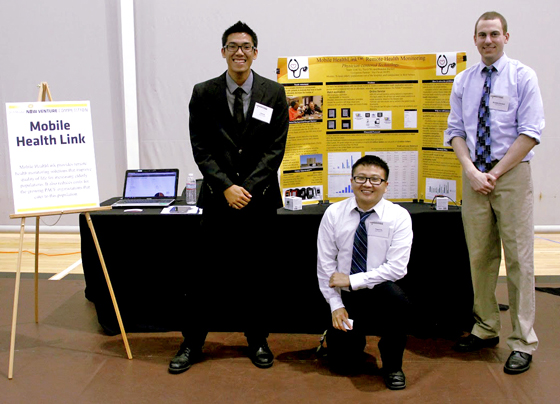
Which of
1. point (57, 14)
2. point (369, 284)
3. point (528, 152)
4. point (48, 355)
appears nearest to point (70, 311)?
point (48, 355)

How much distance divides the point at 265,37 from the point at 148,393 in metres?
3.73

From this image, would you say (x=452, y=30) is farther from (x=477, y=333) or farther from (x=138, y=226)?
(x=138, y=226)

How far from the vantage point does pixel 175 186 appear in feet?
11.5

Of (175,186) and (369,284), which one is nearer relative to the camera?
(369,284)

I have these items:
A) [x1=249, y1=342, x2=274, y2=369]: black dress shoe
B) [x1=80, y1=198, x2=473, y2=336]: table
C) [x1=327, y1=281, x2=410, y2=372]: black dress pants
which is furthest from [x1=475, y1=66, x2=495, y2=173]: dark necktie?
[x1=249, y1=342, x2=274, y2=369]: black dress shoe

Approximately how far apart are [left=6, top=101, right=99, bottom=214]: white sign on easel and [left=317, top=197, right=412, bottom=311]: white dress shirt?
1263mm

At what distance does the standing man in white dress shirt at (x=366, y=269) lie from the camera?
2459 mm

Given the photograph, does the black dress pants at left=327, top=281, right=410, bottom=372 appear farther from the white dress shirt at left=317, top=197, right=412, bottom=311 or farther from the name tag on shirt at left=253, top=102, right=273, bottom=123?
the name tag on shirt at left=253, top=102, right=273, bottom=123

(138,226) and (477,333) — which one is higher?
(138,226)

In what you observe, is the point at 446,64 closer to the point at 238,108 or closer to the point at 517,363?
the point at 238,108

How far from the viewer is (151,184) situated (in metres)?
3.54

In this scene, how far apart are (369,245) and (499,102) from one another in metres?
0.95

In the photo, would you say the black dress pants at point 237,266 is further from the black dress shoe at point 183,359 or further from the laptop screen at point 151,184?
the laptop screen at point 151,184

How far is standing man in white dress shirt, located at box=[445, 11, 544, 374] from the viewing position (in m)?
2.53
